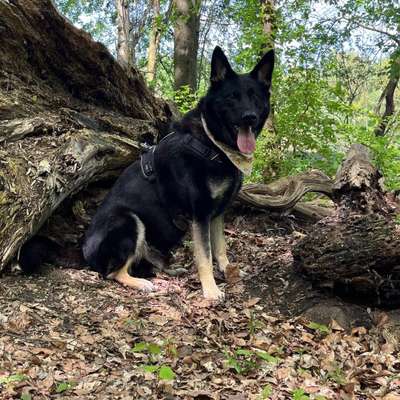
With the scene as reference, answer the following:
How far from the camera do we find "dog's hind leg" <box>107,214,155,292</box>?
14.8 ft

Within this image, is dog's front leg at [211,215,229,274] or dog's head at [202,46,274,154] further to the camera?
dog's front leg at [211,215,229,274]

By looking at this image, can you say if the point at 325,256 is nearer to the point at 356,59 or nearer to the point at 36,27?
the point at 36,27

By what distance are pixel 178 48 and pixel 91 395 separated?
9478 millimetres

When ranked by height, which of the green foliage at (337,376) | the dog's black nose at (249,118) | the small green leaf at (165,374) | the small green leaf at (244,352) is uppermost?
the dog's black nose at (249,118)

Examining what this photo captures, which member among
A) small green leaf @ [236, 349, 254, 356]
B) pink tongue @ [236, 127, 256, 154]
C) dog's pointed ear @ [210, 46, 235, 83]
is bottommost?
small green leaf @ [236, 349, 254, 356]

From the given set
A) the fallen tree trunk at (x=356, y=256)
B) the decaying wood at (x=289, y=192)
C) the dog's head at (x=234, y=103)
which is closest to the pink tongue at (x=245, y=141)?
the dog's head at (x=234, y=103)

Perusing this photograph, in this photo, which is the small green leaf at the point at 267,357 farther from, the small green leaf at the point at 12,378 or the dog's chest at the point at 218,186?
the dog's chest at the point at 218,186

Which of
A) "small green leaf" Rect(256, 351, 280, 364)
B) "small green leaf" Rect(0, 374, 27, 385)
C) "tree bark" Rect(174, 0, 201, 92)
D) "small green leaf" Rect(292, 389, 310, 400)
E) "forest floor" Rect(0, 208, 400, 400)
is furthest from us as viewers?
"tree bark" Rect(174, 0, 201, 92)

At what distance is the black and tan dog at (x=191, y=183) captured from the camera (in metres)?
4.43

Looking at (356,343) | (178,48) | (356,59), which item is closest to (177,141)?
(356,343)

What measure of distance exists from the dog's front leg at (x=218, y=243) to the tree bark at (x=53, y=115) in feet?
4.39

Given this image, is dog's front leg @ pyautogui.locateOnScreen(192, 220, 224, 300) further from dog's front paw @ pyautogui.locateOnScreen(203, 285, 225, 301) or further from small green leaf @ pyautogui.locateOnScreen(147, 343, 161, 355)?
small green leaf @ pyautogui.locateOnScreen(147, 343, 161, 355)

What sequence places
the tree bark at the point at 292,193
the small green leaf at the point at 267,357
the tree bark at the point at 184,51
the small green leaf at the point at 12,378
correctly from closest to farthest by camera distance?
the small green leaf at the point at 12,378 < the small green leaf at the point at 267,357 < the tree bark at the point at 292,193 < the tree bark at the point at 184,51

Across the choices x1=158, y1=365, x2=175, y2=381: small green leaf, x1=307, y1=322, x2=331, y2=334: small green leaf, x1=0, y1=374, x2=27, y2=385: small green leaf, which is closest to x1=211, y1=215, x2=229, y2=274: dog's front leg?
x1=307, y1=322, x2=331, y2=334: small green leaf
